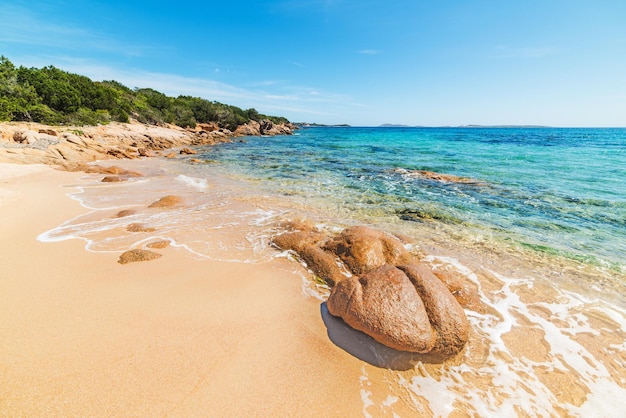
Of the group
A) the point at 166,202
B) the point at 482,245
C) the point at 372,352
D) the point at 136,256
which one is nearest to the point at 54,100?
the point at 166,202

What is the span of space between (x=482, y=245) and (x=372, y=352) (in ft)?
16.8

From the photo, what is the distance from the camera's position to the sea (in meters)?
3.11

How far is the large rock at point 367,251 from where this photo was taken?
5.29 m

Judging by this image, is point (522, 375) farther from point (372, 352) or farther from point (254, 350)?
point (254, 350)

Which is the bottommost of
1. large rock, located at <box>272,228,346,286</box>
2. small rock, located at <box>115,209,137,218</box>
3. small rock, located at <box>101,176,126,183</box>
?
large rock, located at <box>272,228,346,286</box>

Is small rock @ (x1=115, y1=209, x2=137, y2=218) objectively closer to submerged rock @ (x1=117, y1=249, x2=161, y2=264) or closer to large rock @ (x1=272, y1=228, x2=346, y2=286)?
submerged rock @ (x1=117, y1=249, x2=161, y2=264)

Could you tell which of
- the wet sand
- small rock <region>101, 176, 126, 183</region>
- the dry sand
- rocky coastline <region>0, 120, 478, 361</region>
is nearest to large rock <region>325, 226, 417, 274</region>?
rocky coastline <region>0, 120, 478, 361</region>

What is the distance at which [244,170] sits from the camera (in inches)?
693

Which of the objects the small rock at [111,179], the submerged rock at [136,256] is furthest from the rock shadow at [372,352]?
the small rock at [111,179]

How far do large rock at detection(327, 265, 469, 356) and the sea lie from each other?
35cm

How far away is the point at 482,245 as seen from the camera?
6.82 m

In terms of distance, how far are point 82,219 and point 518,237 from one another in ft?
41.4

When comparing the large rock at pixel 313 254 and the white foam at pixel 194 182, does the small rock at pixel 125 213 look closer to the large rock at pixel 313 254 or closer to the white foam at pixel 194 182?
the white foam at pixel 194 182

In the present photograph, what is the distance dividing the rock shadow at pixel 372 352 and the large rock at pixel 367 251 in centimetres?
161
